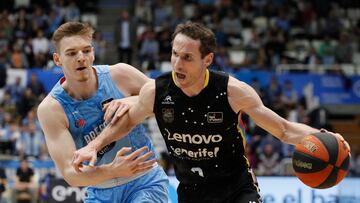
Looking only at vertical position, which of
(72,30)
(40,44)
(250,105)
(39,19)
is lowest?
Result: (40,44)

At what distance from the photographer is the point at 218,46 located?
2127 cm

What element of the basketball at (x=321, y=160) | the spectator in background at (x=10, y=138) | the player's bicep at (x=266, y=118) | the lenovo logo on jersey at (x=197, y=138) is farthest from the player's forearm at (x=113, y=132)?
the spectator in background at (x=10, y=138)

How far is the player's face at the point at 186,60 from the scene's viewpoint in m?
5.56

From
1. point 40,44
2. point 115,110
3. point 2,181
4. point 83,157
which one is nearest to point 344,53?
point 40,44

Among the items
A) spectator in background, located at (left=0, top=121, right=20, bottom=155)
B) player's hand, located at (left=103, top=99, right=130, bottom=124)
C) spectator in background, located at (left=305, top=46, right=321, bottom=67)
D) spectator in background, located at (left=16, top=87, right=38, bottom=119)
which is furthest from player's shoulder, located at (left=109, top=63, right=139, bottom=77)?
spectator in background, located at (left=305, top=46, right=321, bottom=67)

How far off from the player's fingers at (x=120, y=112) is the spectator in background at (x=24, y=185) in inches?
315

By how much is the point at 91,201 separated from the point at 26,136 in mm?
10219

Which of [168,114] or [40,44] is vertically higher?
[168,114]

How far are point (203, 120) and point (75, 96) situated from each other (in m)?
1.17

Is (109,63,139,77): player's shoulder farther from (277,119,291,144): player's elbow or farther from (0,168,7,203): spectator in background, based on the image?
(0,168,7,203): spectator in background

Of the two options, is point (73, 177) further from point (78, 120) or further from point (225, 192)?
point (225, 192)

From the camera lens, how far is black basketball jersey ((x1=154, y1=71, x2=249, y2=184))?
573 centimetres

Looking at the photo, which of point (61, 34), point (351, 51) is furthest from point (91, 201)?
point (351, 51)

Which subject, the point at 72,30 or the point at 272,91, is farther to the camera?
the point at 272,91
